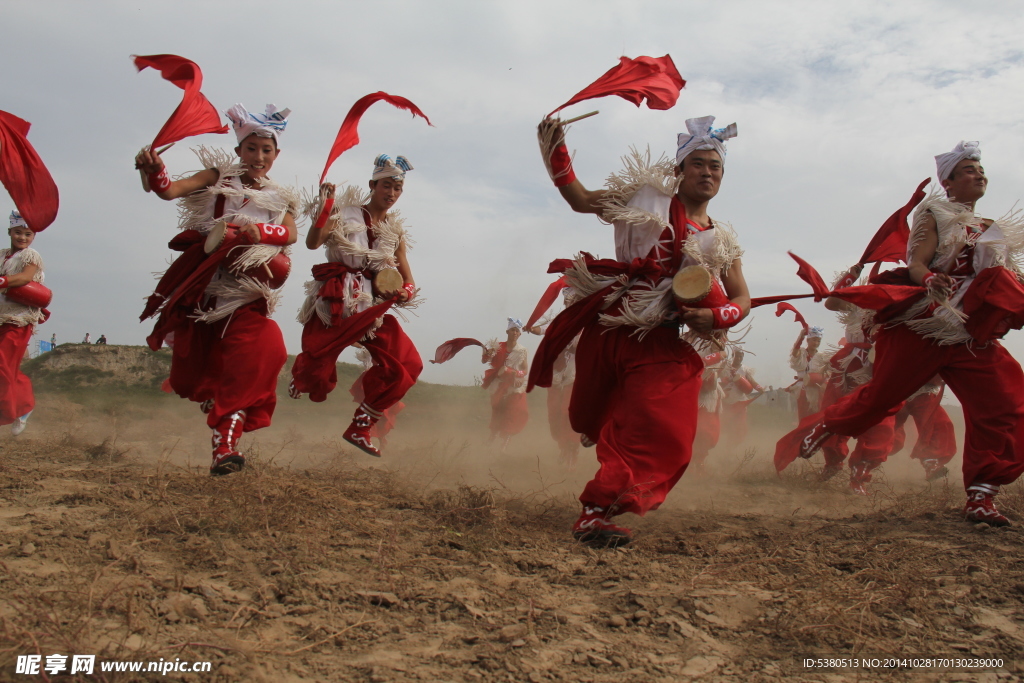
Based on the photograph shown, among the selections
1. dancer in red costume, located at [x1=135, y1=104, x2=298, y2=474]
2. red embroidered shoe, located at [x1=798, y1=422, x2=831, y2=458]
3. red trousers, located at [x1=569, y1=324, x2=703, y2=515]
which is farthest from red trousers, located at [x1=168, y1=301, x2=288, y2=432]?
red embroidered shoe, located at [x1=798, y1=422, x2=831, y2=458]

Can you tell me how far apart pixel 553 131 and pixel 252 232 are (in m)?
2.03

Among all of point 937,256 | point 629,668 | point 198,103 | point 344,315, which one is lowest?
point 629,668

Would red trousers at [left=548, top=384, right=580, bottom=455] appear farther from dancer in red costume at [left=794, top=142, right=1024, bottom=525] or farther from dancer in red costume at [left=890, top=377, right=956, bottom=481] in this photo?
dancer in red costume at [left=794, top=142, right=1024, bottom=525]

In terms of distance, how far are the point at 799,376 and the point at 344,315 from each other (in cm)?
750

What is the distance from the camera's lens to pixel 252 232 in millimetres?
4973

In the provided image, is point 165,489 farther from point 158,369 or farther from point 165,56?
point 158,369

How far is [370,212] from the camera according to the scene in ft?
20.2

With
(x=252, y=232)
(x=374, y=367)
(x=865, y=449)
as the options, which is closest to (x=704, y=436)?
(x=865, y=449)

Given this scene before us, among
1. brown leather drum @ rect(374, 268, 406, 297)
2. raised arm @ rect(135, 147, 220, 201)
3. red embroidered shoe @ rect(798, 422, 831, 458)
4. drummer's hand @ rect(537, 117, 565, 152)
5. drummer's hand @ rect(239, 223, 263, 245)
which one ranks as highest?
drummer's hand @ rect(537, 117, 565, 152)

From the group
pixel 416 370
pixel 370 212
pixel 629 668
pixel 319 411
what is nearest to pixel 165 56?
pixel 370 212

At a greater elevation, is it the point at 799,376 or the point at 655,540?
the point at 799,376

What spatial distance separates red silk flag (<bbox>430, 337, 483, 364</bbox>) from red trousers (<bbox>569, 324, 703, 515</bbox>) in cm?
455

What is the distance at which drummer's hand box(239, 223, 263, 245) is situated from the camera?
4.98 m

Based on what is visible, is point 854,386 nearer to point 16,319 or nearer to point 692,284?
point 692,284
